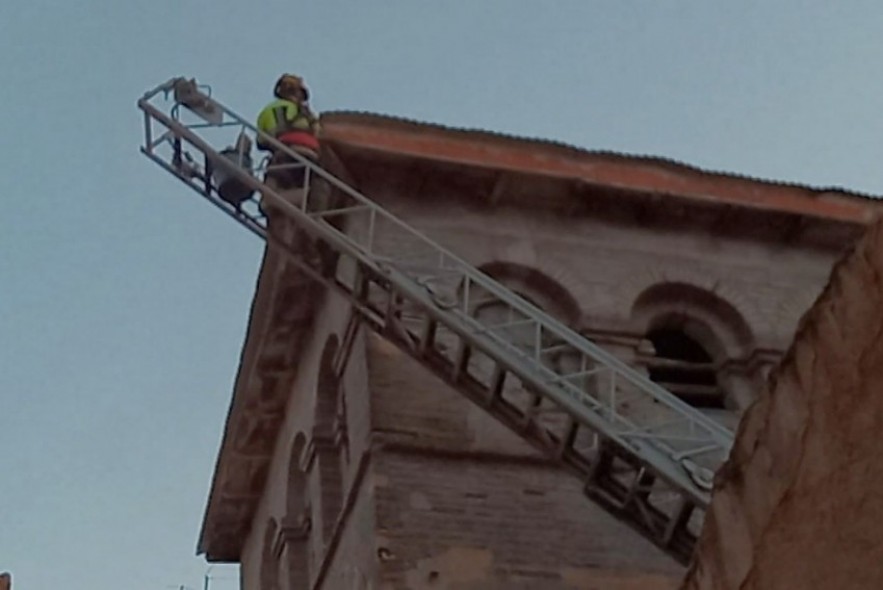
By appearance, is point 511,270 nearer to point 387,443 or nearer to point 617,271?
point 617,271

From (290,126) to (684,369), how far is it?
4.38 metres

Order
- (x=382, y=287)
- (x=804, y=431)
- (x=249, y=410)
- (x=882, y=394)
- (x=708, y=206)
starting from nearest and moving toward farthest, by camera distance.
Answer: (x=882, y=394), (x=804, y=431), (x=382, y=287), (x=708, y=206), (x=249, y=410)

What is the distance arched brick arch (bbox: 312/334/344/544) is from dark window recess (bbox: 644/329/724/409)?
298 cm

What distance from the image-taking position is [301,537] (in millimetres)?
14484

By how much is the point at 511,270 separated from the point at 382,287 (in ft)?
6.50

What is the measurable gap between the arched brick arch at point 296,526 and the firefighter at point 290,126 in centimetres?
291

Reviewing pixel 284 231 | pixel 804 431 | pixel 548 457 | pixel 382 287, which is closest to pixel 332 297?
pixel 284 231

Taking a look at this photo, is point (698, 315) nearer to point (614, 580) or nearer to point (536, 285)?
point (536, 285)

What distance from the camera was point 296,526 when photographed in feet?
47.6

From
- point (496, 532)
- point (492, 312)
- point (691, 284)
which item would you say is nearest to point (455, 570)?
point (496, 532)

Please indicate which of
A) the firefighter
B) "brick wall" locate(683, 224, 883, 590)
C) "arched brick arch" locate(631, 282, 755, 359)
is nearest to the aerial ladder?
the firefighter

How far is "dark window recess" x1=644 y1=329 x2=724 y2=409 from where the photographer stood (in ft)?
42.2

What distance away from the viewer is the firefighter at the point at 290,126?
12.9 metres

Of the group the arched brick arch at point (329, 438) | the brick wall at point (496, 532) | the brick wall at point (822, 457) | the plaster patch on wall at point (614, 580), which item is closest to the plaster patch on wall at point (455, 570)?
the brick wall at point (496, 532)
